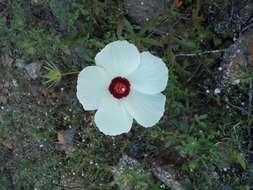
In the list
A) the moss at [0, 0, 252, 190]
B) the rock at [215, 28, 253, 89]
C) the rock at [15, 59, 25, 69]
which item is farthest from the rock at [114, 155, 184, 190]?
the rock at [15, 59, 25, 69]

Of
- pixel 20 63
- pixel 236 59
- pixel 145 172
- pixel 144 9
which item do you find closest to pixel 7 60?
pixel 20 63

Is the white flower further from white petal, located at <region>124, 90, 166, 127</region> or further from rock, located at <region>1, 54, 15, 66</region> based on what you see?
rock, located at <region>1, 54, 15, 66</region>

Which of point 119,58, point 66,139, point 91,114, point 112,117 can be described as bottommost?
point 66,139

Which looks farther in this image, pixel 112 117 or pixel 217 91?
pixel 217 91

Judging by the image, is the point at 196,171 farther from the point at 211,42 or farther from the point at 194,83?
the point at 211,42

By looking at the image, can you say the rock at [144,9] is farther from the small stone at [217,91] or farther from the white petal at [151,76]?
the white petal at [151,76]

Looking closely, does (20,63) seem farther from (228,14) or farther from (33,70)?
(228,14)
